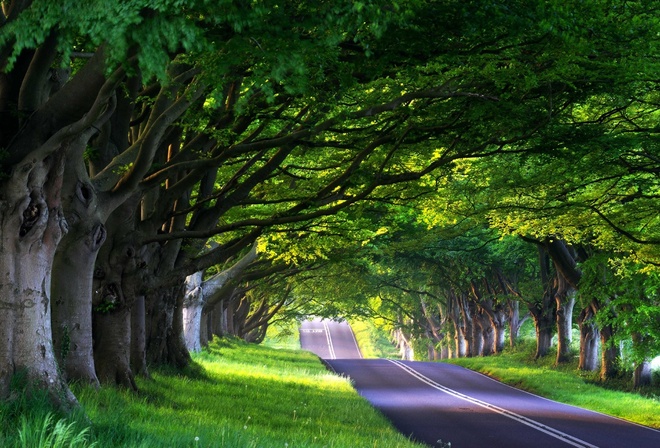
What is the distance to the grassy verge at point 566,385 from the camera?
24.6 metres

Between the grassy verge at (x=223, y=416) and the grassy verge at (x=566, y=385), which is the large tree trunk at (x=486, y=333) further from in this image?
the grassy verge at (x=223, y=416)

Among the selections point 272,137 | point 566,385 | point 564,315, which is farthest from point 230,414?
point 564,315

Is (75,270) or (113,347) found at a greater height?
(75,270)

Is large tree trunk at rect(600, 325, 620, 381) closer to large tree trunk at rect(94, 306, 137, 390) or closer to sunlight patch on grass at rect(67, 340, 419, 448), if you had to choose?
sunlight patch on grass at rect(67, 340, 419, 448)

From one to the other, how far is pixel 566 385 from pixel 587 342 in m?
5.03

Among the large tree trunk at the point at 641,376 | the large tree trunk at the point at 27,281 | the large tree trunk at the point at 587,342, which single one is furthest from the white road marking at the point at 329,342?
the large tree trunk at the point at 27,281

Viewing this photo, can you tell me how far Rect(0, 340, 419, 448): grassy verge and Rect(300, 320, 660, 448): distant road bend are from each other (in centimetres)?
157

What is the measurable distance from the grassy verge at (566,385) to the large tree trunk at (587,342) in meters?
0.61

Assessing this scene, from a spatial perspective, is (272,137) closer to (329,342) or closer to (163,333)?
(163,333)

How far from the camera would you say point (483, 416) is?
21750mm

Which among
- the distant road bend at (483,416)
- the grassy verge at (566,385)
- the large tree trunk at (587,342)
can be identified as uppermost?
the large tree trunk at (587,342)

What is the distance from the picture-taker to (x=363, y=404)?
1989cm

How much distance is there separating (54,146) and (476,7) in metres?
4.71

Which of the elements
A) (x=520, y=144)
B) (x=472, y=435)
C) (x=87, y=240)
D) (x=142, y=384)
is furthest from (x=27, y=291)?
(x=472, y=435)
